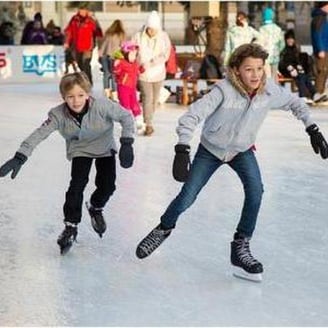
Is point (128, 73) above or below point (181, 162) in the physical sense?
below

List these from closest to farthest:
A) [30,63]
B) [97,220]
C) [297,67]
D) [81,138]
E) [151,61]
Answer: [81,138]
[97,220]
[151,61]
[297,67]
[30,63]

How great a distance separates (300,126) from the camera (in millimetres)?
10133

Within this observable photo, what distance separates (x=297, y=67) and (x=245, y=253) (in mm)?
8930

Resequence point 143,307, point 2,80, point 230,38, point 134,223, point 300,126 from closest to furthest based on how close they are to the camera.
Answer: point 143,307
point 134,223
point 300,126
point 230,38
point 2,80

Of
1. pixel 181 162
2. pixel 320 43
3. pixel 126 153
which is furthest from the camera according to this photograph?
pixel 320 43

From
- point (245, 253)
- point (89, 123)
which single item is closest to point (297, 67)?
point (89, 123)

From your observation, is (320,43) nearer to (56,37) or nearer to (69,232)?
(56,37)

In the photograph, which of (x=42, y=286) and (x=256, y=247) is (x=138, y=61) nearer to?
(x=256, y=247)

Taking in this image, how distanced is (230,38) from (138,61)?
271 centimetres

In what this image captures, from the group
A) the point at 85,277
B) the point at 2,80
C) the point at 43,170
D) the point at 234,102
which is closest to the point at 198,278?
the point at 85,277

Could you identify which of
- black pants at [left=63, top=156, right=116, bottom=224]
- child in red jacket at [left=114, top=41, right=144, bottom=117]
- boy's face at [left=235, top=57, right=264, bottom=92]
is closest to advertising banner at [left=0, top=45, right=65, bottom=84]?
child in red jacket at [left=114, top=41, right=144, bottom=117]

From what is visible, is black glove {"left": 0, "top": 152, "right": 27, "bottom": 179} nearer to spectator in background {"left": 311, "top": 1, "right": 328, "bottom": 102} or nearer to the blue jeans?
the blue jeans

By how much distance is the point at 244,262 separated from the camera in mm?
4172

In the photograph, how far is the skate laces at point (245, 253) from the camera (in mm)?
4160
